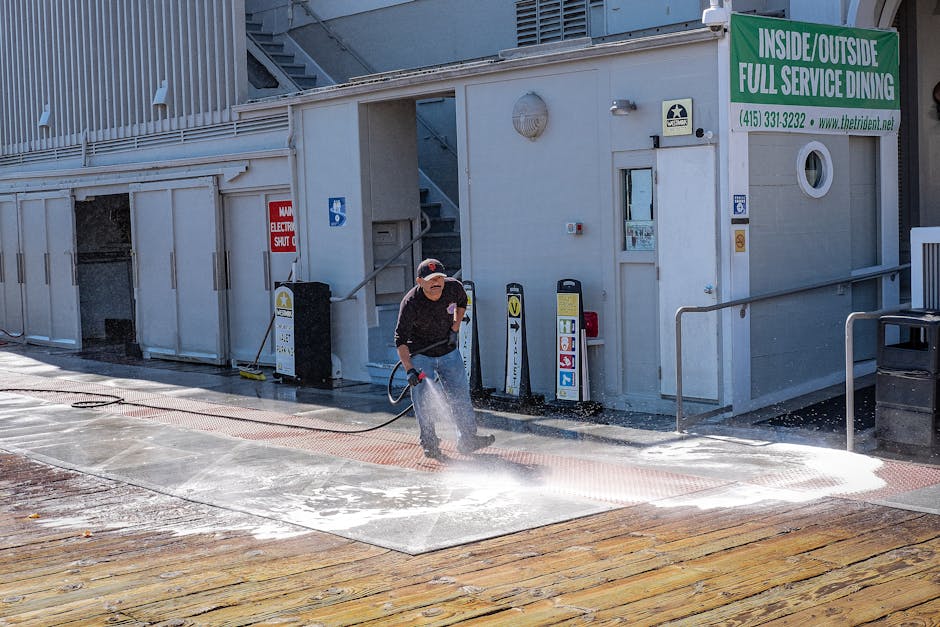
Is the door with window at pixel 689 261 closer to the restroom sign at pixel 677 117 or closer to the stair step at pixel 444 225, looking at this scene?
the restroom sign at pixel 677 117

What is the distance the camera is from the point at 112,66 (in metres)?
20.3

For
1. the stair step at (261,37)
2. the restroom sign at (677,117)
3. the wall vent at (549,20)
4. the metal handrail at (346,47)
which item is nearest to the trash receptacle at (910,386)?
the restroom sign at (677,117)

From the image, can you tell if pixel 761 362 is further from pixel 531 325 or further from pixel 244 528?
pixel 244 528

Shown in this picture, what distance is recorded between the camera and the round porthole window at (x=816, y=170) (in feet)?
40.4

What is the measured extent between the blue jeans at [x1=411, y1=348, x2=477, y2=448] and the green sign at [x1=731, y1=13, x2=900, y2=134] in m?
3.57

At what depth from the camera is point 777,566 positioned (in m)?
6.70

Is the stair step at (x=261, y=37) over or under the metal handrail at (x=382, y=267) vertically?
over

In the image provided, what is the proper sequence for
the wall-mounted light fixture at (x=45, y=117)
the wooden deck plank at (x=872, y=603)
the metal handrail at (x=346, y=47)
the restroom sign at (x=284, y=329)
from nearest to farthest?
the wooden deck plank at (x=872, y=603)
the restroom sign at (x=284, y=329)
the metal handrail at (x=346, y=47)
the wall-mounted light fixture at (x=45, y=117)

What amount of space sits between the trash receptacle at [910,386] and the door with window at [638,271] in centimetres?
272

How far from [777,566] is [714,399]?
4989 mm

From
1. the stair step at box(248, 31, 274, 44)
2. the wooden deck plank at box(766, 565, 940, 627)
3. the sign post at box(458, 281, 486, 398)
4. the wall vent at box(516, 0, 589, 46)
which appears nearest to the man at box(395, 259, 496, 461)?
the sign post at box(458, 281, 486, 398)

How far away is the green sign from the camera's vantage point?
11.5 m

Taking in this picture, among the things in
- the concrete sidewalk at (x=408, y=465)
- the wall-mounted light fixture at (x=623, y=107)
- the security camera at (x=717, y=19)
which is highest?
the security camera at (x=717, y=19)

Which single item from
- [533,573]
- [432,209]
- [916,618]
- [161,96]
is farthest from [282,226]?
[916,618]
